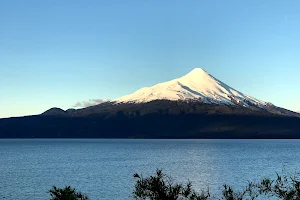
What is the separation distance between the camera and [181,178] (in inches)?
3723

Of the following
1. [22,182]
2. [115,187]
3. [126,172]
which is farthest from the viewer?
[126,172]

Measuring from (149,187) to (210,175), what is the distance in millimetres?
78239

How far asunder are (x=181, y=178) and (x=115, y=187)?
18.4 meters

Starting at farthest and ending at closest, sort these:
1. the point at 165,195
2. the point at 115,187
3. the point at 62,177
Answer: the point at 62,177 < the point at 115,187 < the point at 165,195

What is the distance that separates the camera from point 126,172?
109312mm

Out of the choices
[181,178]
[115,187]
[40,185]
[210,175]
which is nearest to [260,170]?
[210,175]

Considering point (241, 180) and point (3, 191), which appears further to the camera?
point (241, 180)

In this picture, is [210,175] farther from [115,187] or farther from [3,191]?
[3,191]

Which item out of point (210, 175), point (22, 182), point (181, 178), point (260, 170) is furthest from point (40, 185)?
point (260, 170)

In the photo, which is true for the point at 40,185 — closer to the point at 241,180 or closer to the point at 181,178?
the point at 181,178

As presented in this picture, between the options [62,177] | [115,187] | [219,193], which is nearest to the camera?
[219,193]

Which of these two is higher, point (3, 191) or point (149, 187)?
point (149, 187)

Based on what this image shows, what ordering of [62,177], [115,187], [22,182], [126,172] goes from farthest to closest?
[126,172] < [62,177] < [22,182] < [115,187]

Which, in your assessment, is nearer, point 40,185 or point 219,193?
point 219,193
